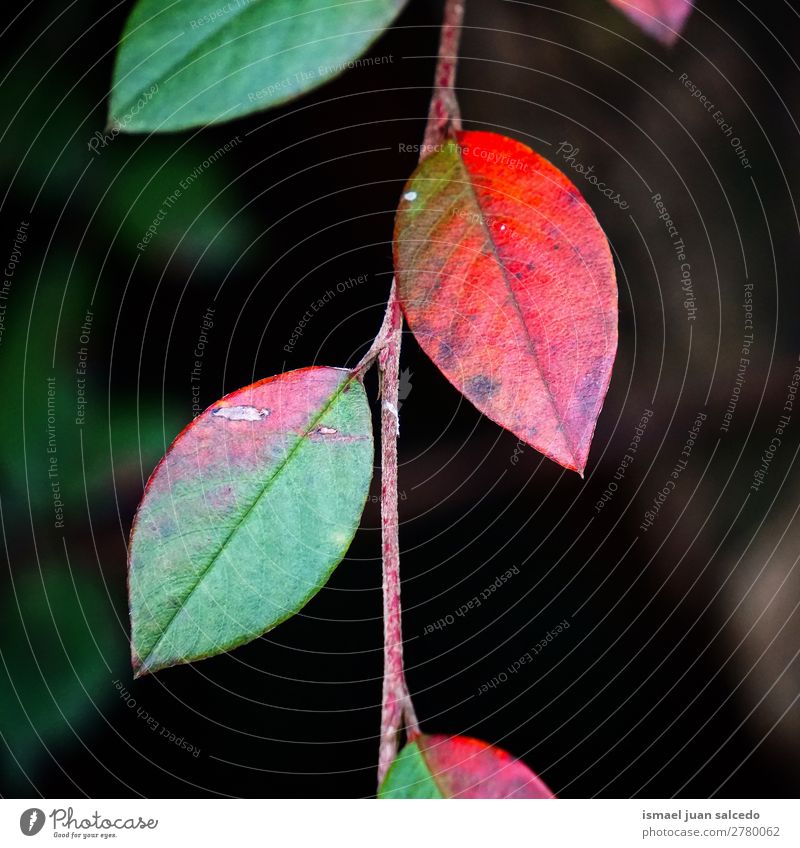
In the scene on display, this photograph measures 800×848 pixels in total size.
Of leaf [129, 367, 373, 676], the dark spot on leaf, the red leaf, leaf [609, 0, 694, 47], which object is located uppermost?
leaf [609, 0, 694, 47]

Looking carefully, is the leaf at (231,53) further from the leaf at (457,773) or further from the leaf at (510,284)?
the leaf at (457,773)

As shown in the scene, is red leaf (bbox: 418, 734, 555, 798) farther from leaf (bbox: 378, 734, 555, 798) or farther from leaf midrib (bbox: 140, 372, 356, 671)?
leaf midrib (bbox: 140, 372, 356, 671)

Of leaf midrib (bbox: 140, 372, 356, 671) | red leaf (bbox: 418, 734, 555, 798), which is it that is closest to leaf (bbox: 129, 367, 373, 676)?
leaf midrib (bbox: 140, 372, 356, 671)

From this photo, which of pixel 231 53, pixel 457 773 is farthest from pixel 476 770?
pixel 231 53

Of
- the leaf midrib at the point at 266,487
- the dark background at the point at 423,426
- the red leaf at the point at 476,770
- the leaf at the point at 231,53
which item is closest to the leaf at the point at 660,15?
the dark background at the point at 423,426

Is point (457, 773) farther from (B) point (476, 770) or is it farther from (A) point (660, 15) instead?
(A) point (660, 15)

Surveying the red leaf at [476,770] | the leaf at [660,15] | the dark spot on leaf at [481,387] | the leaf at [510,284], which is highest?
the leaf at [660,15]

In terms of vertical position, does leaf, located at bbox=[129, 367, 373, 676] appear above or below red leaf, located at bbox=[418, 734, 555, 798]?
above
